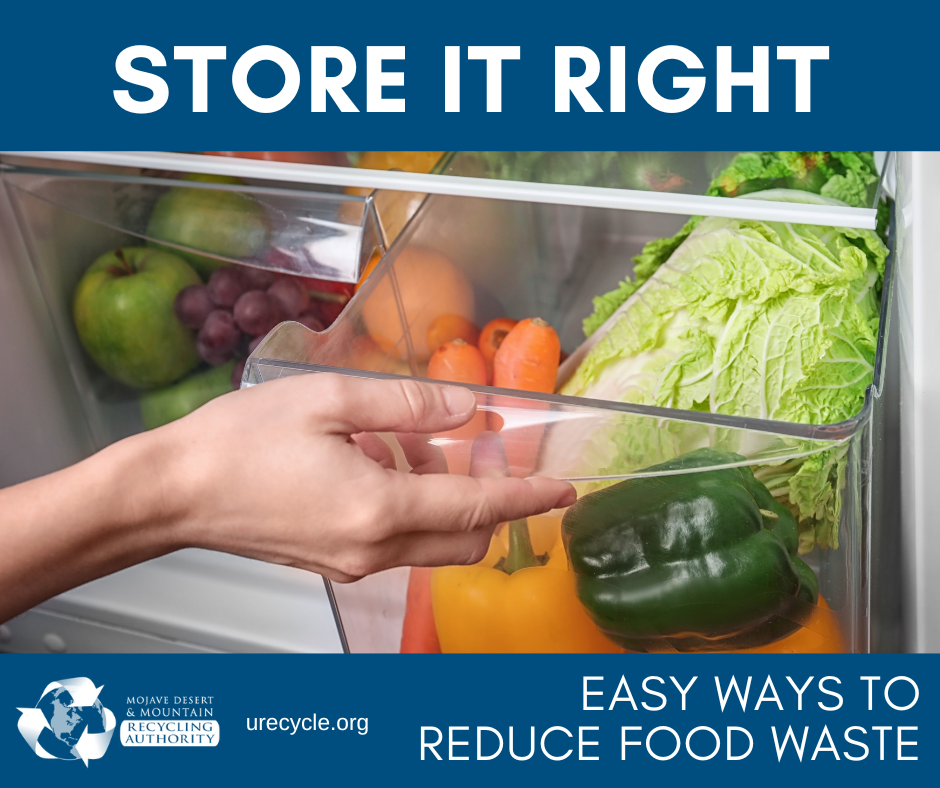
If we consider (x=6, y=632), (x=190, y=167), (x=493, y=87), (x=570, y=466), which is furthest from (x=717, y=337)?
(x=6, y=632)

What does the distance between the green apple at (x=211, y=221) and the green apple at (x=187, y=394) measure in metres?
0.18

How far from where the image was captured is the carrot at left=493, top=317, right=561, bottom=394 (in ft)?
2.98

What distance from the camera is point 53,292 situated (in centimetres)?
116

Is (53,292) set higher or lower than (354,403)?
higher

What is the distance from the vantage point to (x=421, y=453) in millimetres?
691

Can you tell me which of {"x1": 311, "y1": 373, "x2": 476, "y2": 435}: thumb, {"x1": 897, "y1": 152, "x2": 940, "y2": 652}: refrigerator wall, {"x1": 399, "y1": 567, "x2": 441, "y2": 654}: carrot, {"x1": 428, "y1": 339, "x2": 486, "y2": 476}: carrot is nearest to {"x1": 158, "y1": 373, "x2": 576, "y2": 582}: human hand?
{"x1": 311, "y1": 373, "x2": 476, "y2": 435}: thumb

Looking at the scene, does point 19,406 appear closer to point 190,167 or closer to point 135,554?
point 190,167

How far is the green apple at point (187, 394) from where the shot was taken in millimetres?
1141

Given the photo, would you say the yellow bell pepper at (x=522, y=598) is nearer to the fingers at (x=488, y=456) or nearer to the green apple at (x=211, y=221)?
the fingers at (x=488, y=456)

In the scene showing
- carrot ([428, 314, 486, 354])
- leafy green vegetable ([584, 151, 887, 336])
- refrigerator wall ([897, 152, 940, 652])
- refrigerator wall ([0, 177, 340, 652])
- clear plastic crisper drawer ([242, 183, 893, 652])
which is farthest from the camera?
refrigerator wall ([0, 177, 340, 652])

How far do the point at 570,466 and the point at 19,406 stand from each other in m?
0.92

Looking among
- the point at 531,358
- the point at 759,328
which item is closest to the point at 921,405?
the point at 759,328

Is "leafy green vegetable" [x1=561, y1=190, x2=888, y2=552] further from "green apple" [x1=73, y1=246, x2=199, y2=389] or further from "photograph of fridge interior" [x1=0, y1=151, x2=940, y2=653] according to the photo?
"green apple" [x1=73, y1=246, x2=199, y2=389]

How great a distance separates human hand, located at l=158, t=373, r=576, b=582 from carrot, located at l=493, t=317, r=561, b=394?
0.83 ft
